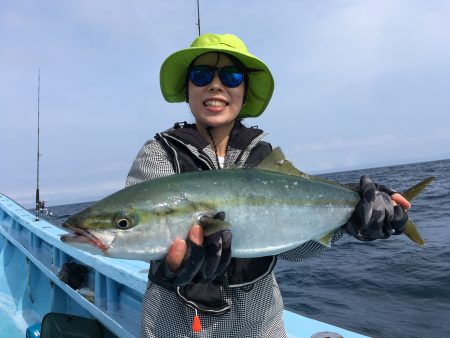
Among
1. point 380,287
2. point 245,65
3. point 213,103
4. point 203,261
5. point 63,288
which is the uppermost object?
point 245,65

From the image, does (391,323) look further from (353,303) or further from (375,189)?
(375,189)

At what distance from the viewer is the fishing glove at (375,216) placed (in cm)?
249

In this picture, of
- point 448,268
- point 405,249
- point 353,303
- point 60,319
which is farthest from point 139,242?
point 405,249

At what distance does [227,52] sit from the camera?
2.56m

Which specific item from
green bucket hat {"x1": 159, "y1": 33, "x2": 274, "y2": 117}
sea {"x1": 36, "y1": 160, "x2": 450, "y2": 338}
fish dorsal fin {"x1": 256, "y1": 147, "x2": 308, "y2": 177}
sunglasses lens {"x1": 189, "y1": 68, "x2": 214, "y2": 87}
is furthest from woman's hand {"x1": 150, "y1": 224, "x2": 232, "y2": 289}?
sea {"x1": 36, "y1": 160, "x2": 450, "y2": 338}

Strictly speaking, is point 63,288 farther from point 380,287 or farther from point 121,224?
point 380,287

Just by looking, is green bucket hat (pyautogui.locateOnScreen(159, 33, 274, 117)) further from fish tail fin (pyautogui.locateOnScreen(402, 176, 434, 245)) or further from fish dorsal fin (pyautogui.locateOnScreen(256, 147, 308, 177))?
fish tail fin (pyautogui.locateOnScreen(402, 176, 434, 245))

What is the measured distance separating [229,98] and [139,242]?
45.0 inches

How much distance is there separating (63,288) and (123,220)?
155 inches

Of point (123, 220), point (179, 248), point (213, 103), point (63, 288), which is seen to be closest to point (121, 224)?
point (123, 220)

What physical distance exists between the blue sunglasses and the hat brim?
0.12 metres

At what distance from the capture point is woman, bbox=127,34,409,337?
2.06 m

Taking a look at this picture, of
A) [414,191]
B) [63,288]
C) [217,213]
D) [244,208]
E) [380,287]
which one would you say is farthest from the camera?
[380,287]

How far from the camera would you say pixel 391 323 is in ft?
19.4
